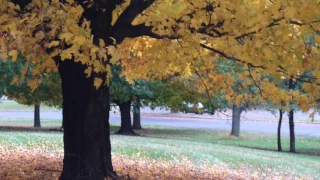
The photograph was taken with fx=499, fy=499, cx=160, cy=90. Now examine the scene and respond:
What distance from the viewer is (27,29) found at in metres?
4.74

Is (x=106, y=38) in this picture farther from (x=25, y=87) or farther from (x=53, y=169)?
(x=25, y=87)

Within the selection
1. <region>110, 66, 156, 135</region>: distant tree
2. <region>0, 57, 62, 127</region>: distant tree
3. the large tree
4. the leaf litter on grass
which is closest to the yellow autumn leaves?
the large tree

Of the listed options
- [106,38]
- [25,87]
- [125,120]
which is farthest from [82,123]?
[125,120]

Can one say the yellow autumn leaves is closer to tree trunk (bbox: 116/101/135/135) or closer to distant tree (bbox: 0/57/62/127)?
distant tree (bbox: 0/57/62/127)

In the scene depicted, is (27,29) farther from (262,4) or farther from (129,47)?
(129,47)

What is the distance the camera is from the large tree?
4.76 m

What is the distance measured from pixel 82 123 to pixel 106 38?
117 cm

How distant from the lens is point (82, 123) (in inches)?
258

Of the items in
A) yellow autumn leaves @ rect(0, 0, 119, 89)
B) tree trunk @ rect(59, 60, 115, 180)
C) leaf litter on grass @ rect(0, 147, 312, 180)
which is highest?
yellow autumn leaves @ rect(0, 0, 119, 89)

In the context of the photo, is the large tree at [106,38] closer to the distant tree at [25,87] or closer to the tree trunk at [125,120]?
the distant tree at [25,87]

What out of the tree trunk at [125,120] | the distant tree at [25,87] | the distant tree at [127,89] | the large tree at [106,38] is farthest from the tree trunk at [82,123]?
the tree trunk at [125,120]

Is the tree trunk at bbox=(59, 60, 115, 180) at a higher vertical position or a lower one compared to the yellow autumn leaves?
lower

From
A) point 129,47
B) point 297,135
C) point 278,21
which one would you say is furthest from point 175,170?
point 297,135

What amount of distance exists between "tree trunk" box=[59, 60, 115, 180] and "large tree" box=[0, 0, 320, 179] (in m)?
0.01
